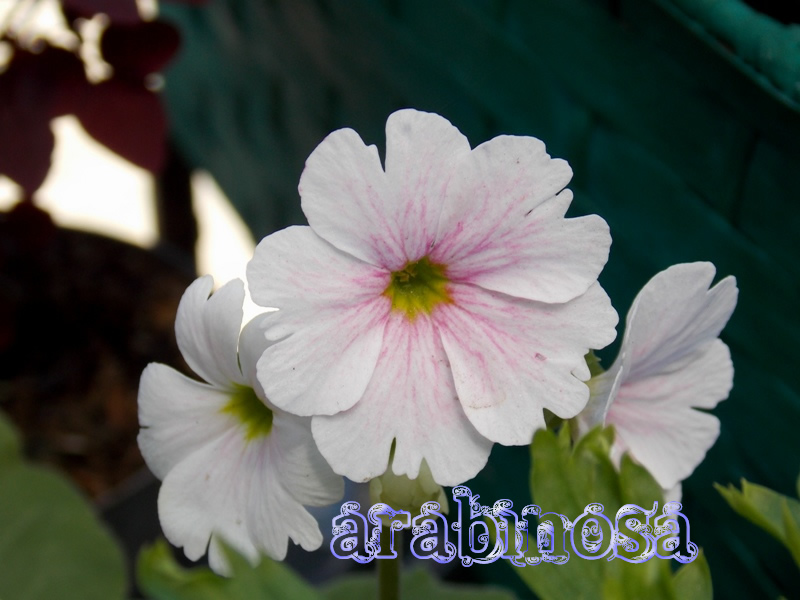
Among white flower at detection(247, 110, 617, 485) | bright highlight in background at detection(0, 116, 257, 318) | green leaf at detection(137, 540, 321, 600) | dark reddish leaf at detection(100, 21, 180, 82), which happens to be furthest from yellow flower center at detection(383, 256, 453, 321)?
bright highlight in background at detection(0, 116, 257, 318)

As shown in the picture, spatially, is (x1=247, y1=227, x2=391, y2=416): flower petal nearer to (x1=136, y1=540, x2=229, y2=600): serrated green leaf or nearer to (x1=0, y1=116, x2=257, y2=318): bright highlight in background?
(x1=136, y1=540, x2=229, y2=600): serrated green leaf

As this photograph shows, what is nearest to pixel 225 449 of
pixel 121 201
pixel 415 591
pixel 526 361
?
pixel 526 361

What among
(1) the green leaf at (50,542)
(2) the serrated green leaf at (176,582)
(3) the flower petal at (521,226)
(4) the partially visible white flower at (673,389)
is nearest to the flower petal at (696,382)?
(4) the partially visible white flower at (673,389)

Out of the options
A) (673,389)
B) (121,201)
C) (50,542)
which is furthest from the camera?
(121,201)

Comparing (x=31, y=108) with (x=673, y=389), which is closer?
(x=673, y=389)

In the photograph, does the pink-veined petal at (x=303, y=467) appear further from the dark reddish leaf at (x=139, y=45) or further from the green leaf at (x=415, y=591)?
the dark reddish leaf at (x=139, y=45)

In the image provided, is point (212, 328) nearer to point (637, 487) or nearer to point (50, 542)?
point (637, 487)

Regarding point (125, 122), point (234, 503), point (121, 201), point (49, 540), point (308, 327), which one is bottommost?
point (121, 201)

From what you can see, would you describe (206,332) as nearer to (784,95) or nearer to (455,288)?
(455,288)
